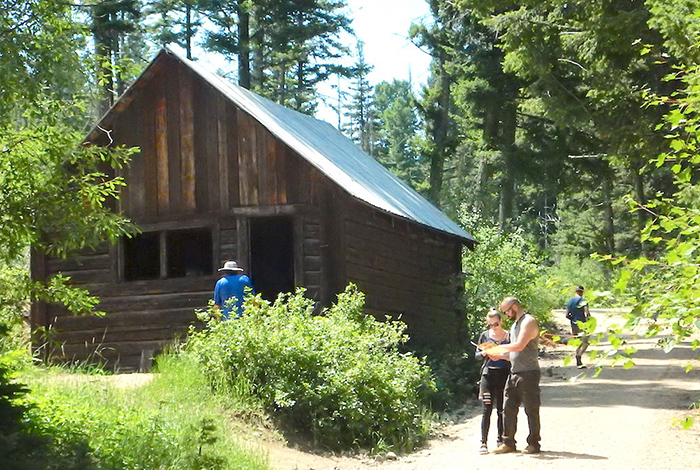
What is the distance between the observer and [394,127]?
307 feet

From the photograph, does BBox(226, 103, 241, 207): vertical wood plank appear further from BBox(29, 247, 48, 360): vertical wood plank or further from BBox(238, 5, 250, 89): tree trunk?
BBox(238, 5, 250, 89): tree trunk

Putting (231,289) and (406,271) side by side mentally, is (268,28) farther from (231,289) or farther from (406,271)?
(231,289)

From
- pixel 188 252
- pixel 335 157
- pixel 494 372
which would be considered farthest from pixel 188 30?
pixel 494 372

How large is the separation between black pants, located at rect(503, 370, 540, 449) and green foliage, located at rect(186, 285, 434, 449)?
1643 millimetres

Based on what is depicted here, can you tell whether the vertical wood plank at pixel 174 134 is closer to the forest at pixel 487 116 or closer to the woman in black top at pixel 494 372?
the forest at pixel 487 116

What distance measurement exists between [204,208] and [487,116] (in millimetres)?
17949

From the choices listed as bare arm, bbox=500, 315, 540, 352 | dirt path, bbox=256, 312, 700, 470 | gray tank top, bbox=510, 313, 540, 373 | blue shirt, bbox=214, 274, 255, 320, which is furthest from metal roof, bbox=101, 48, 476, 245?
bare arm, bbox=500, 315, 540, 352

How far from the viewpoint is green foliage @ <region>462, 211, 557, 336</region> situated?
24672 millimetres

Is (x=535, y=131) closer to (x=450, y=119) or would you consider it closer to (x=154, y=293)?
(x=450, y=119)

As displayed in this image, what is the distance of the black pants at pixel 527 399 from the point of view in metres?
11.8

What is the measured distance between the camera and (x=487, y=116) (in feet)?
114

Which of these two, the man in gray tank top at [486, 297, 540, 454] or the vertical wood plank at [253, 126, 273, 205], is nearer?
the man in gray tank top at [486, 297, 540, 454]

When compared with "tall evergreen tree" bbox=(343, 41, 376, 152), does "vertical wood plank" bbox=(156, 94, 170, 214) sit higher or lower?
lower

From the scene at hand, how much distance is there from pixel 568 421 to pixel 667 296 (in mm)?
9272
